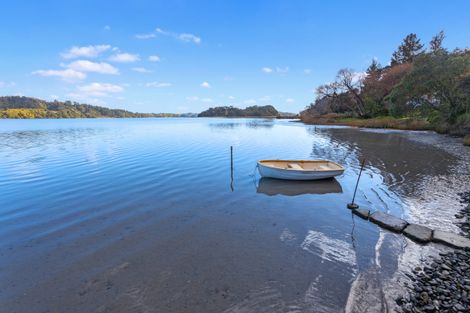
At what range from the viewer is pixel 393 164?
2025 centimetres

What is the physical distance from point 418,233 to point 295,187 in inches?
270

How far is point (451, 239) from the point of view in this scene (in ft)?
25.4

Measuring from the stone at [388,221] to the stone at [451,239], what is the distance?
37.9 inches

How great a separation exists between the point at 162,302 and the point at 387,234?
773 cm

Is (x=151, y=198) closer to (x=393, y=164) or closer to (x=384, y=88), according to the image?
(x=393, y=164)

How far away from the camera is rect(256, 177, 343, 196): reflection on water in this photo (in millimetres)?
13664

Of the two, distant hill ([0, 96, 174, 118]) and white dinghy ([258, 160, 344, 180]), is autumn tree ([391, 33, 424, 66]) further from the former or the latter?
distant hill ([0, 96, 174, 118])

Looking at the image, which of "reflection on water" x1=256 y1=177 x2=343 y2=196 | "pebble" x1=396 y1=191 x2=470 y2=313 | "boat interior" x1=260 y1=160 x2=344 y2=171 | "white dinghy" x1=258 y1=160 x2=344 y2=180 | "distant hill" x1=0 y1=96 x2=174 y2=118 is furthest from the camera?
"distant hill" x1=0 y1=96 x2=174 y2=118

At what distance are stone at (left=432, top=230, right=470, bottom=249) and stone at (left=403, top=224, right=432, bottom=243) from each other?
182mm

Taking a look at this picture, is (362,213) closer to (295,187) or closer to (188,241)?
(295,187)

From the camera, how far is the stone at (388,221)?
8750 millimetres

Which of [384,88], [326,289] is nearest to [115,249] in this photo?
[326,289]

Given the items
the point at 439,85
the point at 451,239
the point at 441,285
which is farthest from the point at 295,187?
the point at 439,85

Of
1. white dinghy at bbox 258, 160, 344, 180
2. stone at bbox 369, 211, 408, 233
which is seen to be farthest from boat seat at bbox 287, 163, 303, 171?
stone at bbox 369, 211, 408, 233
